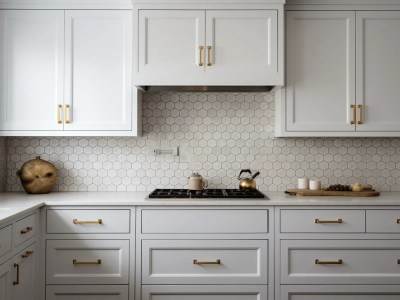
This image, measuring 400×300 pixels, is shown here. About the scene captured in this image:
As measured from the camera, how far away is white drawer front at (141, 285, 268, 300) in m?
2.61

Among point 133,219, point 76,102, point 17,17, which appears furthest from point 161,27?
point 133,219

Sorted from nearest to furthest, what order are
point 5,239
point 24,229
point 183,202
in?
point 5,239 → point 24,229 → point 183,202

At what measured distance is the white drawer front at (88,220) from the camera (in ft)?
8.57

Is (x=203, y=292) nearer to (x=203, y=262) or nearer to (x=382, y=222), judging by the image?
(x=203, y=262)

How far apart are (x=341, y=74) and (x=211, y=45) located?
0.97m

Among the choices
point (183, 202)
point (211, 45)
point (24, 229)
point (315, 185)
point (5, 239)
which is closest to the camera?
point (5, 239)

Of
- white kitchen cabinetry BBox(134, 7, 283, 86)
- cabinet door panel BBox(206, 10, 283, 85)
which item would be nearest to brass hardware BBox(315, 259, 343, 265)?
white kitchen cabinetry BBox(134, 7, 283, 86)

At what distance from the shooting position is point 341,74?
290 centimetres

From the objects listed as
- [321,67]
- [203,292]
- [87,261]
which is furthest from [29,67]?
[321,67]

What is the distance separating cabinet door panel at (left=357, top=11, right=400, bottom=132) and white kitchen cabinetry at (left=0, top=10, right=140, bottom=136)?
66.7 inches

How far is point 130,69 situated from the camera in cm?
289

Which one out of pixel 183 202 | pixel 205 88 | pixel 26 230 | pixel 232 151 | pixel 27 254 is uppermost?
pixel 205 88

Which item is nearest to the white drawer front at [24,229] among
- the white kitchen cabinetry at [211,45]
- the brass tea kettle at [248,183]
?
the white kitchen cabinetry at [211,45]

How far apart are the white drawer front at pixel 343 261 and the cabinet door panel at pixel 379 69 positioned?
2.81ft
